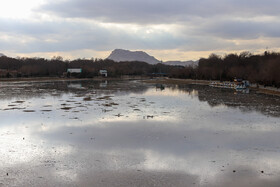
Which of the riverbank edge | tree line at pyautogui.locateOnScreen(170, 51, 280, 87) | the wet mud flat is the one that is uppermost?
tree line at pyautogui.locateOnScreen(170, 51, 280, 87)

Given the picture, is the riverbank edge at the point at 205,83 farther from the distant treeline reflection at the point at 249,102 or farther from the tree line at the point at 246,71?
the distant treeline reflection at the point at 249,102

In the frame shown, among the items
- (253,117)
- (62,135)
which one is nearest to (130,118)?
(62,135)

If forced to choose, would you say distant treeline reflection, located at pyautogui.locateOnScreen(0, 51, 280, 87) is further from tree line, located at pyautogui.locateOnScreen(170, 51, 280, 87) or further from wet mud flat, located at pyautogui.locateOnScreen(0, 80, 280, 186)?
wet mud flat, located at pyautogui.locateOnScreen(0, 80, 280, 186)

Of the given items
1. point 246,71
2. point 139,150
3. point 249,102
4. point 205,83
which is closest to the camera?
point 139,150

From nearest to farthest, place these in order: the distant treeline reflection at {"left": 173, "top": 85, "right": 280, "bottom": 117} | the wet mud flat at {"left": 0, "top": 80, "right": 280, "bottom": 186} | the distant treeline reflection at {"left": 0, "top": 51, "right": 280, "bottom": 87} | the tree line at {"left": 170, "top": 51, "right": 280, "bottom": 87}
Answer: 1. the wet mud flat at {"left": 0, "top": 80, "right": 280, "bottom": 186}
2. the distant treeline reflection at {"left": 173, "top": 85, "right": 280, "bottom": 117}
3. the tree line at {"left": 170, "top": 51, "right": 280, "bottom": 87}
4. the distant treeline reflection at {"left": 0, "top": 51, "right": 280, "bottom": 87}

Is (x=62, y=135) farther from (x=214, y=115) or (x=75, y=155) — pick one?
(x=214, y=115)

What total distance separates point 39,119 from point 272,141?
51.2 ft

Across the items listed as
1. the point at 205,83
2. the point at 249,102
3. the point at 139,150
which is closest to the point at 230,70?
the point at 205,83

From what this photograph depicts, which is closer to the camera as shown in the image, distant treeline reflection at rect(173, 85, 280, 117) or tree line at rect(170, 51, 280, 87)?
distant treeline reflection at rect(173, 85, 280, 117)

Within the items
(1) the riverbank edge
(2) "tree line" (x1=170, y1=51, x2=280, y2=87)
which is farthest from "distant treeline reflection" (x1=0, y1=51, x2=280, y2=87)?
(1) the riverbank edge

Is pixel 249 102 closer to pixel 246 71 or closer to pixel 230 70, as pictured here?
pixel 246 71

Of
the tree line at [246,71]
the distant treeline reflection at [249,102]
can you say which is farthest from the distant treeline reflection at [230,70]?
the distant treeline reflection at [249,102]

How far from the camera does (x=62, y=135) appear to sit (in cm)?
1599

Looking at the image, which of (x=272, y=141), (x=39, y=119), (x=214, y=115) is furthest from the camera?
(x=214, y=115)
